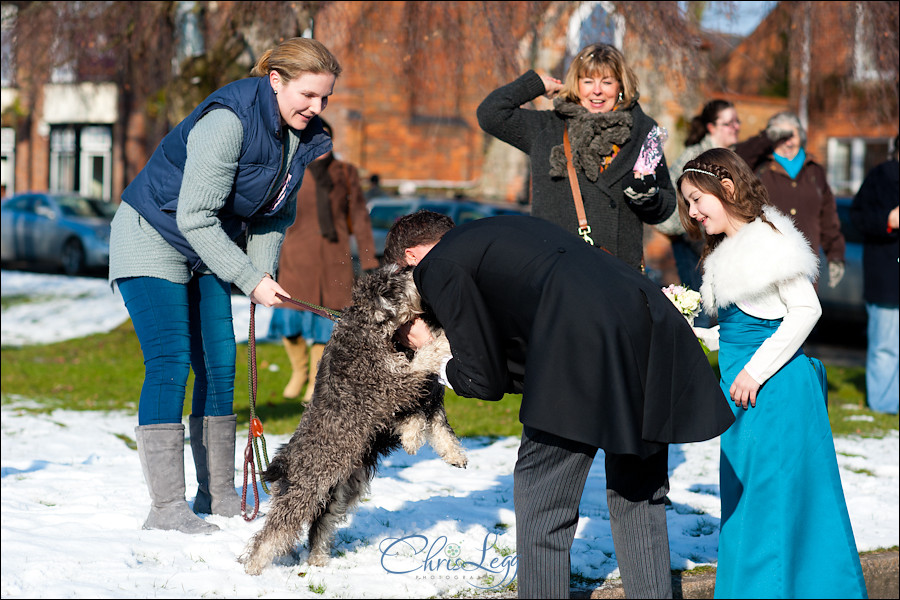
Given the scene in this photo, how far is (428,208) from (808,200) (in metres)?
10.4

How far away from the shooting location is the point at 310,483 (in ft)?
12.5

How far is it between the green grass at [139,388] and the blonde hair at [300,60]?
10.1 ft

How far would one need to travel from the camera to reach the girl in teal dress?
368 cm

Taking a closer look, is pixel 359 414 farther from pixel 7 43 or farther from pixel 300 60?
pixel 7 43

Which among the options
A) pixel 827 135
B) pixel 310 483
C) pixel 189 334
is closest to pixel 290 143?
pixel 189 334

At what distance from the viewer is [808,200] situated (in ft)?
24.8

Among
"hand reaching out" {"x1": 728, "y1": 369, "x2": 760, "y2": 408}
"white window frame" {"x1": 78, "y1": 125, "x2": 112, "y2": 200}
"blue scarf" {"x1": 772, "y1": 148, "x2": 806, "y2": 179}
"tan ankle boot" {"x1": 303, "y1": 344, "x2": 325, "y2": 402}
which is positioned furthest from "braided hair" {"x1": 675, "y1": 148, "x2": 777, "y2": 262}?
"white window frame" {"x1": 78, "y1": 125, "x2": 112, "y2": 200}

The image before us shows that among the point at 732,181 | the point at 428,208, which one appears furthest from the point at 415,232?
the point at 428,208

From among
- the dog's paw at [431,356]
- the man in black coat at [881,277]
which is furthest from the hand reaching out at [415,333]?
the man in black coat at [881,277]

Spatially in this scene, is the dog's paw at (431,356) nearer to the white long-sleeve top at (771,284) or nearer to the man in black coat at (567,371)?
the man in black coat at (567,371)

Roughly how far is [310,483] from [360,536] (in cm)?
87

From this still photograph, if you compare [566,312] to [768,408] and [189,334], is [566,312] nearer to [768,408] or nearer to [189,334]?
[768,408]

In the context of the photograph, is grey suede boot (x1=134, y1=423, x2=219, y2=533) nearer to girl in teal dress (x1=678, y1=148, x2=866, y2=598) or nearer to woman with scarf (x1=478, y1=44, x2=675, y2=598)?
woman with scarf (x1=478, y1=44, x2=675, y2=598)

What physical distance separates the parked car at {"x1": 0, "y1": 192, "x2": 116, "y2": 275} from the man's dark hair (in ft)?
58.0
